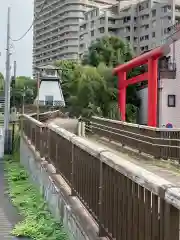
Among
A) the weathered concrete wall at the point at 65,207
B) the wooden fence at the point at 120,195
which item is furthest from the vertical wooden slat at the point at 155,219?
the weathered concrete wall at the point at 65,207

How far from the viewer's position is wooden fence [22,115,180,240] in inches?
96.1

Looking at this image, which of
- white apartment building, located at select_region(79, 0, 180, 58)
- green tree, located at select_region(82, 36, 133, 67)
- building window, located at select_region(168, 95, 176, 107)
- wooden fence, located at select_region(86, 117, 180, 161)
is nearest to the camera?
wooden fence, located at select_region(86, 117, 180, 161)

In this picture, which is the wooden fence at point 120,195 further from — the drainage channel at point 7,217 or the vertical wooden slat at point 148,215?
the drainage channel at point 7,217

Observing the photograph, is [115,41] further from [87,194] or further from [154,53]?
[87,194]

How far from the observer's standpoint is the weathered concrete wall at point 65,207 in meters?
4.23

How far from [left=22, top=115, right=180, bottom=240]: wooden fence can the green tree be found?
1172 inches

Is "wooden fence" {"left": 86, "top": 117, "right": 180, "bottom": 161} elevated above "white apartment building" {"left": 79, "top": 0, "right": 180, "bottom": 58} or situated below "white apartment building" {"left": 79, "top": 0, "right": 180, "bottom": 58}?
below

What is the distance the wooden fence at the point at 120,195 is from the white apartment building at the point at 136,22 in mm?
67102

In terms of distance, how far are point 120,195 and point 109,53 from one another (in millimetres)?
33170

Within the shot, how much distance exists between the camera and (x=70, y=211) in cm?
494

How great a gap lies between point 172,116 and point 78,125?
5.10m

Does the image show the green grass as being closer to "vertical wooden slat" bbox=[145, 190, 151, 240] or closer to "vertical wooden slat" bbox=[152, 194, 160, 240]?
"vertical wooden slat" bbox=[145, 190, 151, 240]

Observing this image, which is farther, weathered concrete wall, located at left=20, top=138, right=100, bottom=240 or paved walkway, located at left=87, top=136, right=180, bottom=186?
paved walkway, located at left=87, top=136, right=180, bottom=186

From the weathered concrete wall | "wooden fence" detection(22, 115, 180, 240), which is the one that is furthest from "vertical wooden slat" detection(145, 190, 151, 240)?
the weathered concrete wall
